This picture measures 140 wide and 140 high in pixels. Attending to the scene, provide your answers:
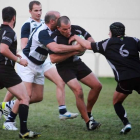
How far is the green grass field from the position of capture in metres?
7.73

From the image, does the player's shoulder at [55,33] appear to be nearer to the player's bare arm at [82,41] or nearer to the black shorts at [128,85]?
the player's bare arm at [82,41]

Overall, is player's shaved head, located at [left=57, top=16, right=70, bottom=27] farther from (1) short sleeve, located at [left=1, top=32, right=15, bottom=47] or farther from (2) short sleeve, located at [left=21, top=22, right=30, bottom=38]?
(2) short sleeve, located at [left=21, top=22, right=30, bottom=38]

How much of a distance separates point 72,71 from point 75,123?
111 centimetres

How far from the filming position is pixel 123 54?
25.1ft

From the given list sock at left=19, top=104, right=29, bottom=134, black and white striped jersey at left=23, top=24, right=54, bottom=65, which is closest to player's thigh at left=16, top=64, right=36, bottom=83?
black and white striped jersey at left=23, top=24, right=54, bottom=65

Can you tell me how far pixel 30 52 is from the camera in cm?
902

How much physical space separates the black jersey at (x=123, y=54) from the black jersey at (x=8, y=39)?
4.25ft

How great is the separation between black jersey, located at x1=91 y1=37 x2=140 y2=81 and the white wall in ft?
38.9

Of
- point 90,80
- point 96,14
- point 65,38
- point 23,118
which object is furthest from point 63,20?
point 96,14

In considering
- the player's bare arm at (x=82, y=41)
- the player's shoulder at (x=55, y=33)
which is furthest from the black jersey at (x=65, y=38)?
the player's bare arm at (x=82, y=41)

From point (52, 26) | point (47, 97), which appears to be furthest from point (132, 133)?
point (47, 97)

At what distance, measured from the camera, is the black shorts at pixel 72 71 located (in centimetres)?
859

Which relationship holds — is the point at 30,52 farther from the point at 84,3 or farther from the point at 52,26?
the point at 84,3

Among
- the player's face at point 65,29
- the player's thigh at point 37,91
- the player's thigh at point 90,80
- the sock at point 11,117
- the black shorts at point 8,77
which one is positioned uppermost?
the player's face at point 65,29
